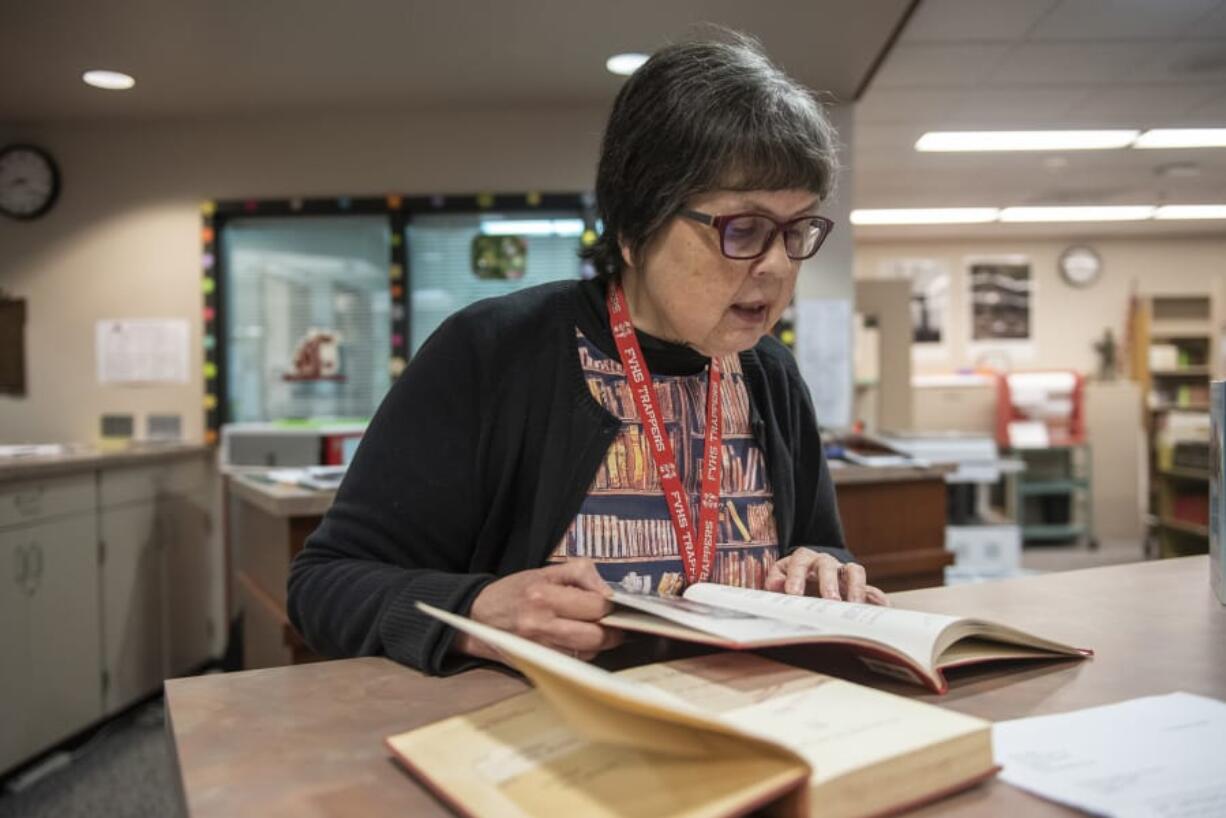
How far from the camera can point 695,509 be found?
1.11 m

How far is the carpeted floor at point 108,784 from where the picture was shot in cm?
250

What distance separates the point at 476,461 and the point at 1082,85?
1396mm

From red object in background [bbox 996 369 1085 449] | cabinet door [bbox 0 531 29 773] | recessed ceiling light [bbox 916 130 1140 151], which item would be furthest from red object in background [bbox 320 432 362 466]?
red object in background [bbox 996 369 1085 449]

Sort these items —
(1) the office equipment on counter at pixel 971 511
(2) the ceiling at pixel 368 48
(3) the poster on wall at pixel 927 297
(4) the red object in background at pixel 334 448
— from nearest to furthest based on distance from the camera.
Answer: (2) the ceiling at pixel 368 48 < (4) the red object in background at pixel 334 448 < (1) the office equipment on counter at pixel 971 511 < (3) the poster on wall at pixel 927 297

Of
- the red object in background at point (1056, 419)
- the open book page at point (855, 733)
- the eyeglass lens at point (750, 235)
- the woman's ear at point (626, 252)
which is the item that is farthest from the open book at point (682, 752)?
the red object in background at point (1056, 419)

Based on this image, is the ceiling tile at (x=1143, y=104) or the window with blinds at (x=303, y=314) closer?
the ceiling tile at (x=1143, y=104)

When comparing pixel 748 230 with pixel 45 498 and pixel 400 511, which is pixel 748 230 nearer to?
pixel 400 511

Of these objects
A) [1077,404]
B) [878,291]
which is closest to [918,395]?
[1077,404]

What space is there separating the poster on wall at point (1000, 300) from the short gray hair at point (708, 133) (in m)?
7.04

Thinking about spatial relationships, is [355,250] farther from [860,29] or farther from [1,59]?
[860,29]

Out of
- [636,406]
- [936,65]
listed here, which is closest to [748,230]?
[636,406]

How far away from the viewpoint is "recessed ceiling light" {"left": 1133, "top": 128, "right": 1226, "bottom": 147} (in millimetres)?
1347

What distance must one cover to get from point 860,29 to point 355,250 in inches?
98.2

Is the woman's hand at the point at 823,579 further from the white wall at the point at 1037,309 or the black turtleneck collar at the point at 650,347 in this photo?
the white wall at the point at 1037,309
